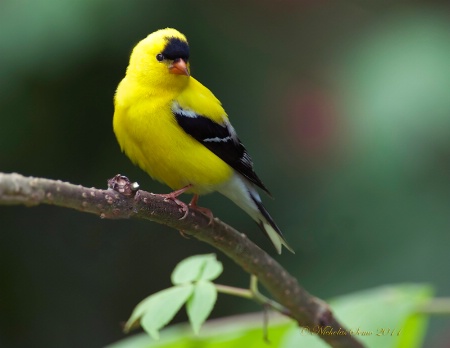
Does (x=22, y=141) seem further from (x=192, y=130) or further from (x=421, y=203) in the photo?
(x=421, y=203)

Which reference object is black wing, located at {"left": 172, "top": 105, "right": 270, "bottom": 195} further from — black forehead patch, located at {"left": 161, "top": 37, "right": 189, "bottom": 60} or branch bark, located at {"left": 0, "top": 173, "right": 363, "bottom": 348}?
branch bark, located at {"left": 0, "top": 173, "right": 363, "bottom": 348}

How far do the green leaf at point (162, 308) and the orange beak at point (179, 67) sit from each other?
912 mm

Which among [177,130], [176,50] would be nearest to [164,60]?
[176,50]

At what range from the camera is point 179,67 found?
8.34 feet

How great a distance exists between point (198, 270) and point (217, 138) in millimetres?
793

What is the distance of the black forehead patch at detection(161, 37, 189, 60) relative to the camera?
8.46ft

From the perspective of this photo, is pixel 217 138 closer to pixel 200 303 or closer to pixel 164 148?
pixel 164 148

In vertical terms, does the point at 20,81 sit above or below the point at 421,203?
above

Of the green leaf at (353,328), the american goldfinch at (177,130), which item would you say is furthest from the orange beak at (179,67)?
the green leaf at (353,328)

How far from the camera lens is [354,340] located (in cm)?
207

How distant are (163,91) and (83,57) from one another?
1162 mm

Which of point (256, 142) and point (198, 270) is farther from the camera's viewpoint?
point (256, 142)

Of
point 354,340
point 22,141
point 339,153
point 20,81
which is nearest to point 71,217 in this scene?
point 22,141

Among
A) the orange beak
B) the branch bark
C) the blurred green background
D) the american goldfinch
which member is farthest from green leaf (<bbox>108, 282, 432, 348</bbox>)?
the blurred green background
